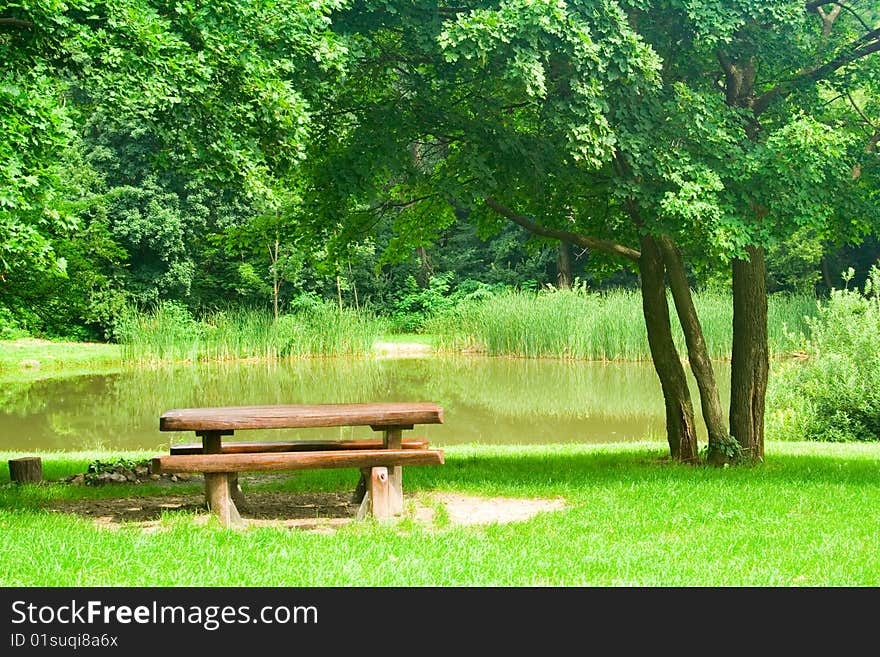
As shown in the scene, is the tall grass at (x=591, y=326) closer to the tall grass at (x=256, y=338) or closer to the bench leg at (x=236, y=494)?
the tall grass at (x=256, y=338)

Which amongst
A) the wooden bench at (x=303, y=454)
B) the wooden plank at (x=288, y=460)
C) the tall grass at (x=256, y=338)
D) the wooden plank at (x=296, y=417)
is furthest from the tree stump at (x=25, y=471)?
the tall grass at (x=256, y=338)

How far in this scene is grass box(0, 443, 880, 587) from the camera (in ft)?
16.1

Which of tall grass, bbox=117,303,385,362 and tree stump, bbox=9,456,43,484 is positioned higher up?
tall grass, bbox=117,303,385,362

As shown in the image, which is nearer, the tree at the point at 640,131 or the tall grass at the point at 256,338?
the tree at the point at 640,131

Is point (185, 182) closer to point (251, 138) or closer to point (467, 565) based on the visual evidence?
point (251, 138)

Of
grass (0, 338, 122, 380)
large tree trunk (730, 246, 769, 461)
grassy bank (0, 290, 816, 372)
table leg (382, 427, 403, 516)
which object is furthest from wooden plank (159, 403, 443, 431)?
grass (0, 338, 122, 380)

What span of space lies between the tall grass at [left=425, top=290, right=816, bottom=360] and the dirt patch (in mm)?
16117

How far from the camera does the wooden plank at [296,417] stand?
6730 mm

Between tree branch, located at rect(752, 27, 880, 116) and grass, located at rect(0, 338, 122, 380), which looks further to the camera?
grass, located at rect(0, 338, 122, 380)

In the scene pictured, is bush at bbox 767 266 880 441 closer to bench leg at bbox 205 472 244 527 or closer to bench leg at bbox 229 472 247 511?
bench leg at bbox 229 472 247 511

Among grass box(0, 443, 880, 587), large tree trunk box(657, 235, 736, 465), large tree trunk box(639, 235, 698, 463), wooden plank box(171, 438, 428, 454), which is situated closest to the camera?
grass box(0, 443, 880, 587)

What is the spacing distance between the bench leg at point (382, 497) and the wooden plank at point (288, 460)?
4.3 inches

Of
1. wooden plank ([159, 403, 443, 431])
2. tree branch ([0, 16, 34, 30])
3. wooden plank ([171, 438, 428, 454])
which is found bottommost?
wooden plank ([171, 438, 428, 454])

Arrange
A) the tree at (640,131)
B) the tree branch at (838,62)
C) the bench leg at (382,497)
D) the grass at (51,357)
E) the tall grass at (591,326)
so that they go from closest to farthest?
the bench leg at (382,497), the tree at (640,131), the tree branch at (838,62), the tall grass at (591,326), the grass at (51,357)
